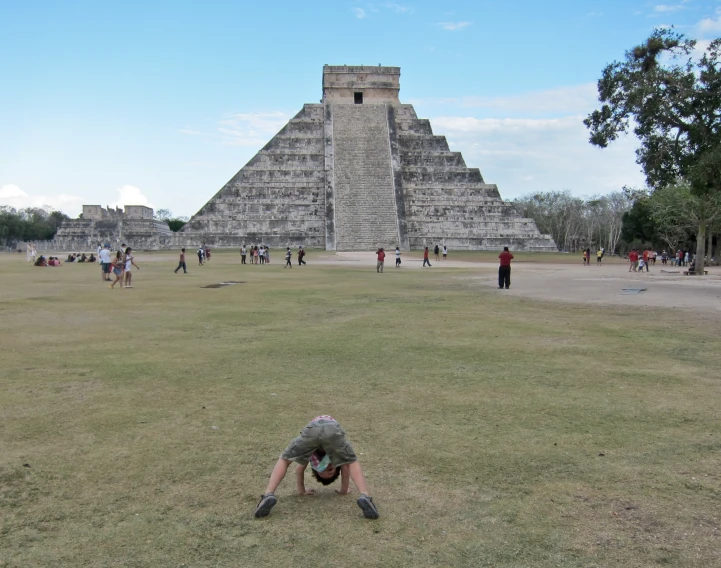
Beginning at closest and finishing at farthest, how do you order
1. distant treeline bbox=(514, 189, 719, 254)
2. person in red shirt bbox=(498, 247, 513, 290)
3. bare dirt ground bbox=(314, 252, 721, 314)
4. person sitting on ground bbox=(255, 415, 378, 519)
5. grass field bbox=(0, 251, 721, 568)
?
1. grass field bbox=(0, 251, 721, 568)
2. person sitting on ground bbox=(255, 415, 378, 519)
3. bare dirt ground bbox=(314, 252, 721, 314)
4. person in red shirt bbox=(498, 247, 513, 290)
5. distant treeline bbox=(514, 189, 719, 254)

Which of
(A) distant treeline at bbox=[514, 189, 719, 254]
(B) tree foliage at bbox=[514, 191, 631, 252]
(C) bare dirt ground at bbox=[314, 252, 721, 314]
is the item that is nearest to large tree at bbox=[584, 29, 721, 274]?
(C) bare dirt ground at bbox=[314, 252, 721, 314]

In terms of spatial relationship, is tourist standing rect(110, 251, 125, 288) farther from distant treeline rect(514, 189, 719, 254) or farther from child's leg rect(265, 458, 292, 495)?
distant treeline rect(514, 189, 719, 254)

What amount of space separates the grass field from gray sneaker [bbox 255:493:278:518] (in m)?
0.06

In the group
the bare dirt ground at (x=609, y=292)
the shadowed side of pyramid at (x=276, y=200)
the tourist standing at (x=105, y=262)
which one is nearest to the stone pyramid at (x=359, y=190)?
the shadowed side of pyramid at (x=276, y=200)

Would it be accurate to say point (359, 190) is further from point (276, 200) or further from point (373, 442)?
point (373, 442)

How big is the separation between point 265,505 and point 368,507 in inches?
23.5

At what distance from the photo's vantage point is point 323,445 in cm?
404

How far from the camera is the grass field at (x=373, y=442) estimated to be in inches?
137

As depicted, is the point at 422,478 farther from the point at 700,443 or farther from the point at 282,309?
the point at 282,309

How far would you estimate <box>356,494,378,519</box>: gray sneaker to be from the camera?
3721 millimetres

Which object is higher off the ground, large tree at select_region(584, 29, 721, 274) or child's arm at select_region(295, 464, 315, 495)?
large tree at select_region(584, 29, 721, 274)

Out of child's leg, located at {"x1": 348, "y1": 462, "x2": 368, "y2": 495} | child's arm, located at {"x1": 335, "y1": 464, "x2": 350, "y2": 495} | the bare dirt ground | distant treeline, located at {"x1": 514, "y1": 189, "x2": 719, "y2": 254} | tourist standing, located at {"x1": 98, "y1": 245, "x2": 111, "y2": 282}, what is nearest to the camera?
child's leg, located at {"x1": 348, "y1": 462, "x2": 368, "y2": 495}

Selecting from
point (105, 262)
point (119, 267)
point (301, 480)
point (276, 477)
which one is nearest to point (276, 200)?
point (105, 262)

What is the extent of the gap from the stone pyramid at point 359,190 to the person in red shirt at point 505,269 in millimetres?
22555
